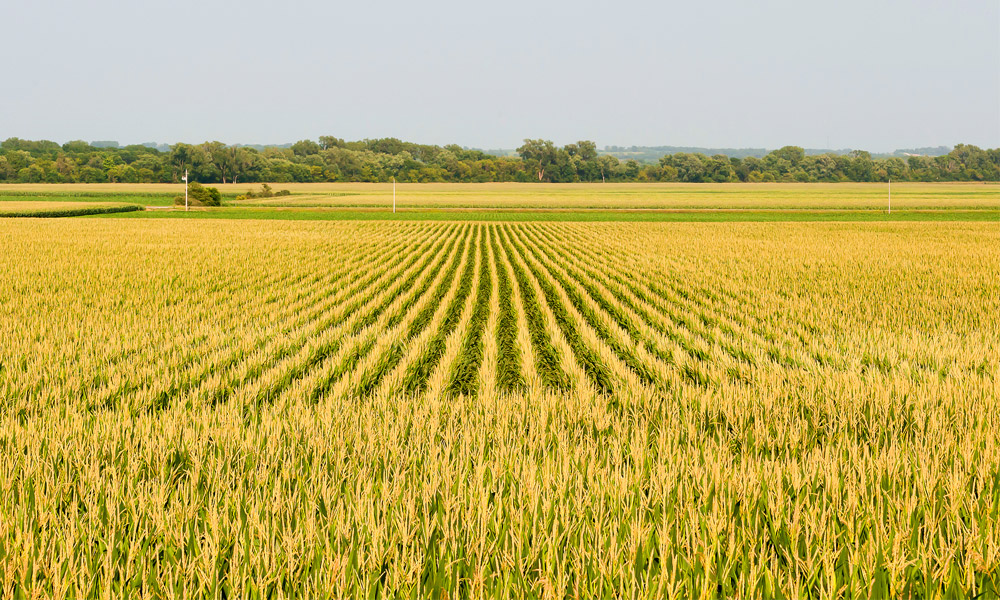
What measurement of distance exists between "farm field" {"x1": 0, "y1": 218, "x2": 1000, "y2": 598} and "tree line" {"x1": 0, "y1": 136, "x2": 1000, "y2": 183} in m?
134

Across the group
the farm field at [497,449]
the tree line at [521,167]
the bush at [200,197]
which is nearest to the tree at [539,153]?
the tree line at [521,167]

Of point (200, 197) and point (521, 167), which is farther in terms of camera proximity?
point (521, 167)

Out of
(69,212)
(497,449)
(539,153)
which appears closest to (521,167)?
(539,153)

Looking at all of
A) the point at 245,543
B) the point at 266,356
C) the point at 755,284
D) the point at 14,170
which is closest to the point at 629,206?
the point at 755,284

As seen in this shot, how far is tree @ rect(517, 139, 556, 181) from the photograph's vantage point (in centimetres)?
15925

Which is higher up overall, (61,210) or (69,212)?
(61,210)

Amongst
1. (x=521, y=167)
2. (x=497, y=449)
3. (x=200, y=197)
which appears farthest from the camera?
(x=521, y=167)

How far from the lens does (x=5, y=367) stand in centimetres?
750

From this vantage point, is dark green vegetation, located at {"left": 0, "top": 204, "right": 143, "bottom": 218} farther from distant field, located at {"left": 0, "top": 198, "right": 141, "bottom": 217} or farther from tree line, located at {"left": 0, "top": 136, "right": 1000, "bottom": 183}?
tree line, located at {"left": 0, "top": 136, "right": 1000, "bottom": 183}

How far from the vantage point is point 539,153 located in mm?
160750

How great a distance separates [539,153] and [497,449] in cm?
16210

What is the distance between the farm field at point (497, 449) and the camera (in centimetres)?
260

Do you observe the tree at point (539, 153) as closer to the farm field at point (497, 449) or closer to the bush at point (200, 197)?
the bush at point (200, 197)

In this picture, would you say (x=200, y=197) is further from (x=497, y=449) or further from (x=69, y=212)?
(x=497, y=449)
